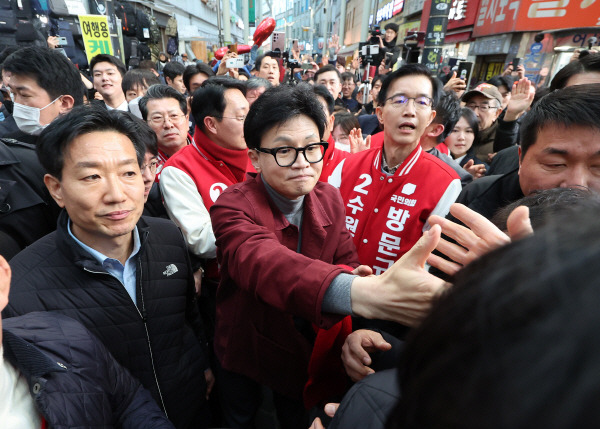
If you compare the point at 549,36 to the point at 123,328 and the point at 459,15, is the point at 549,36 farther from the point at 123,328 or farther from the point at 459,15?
the point at 123,328

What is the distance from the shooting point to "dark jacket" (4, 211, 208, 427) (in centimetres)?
133

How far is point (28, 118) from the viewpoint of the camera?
242cm

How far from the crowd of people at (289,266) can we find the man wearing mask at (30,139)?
11 millimetres

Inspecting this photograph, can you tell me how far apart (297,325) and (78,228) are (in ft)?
3.48

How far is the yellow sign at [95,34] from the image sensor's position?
16.2 ft

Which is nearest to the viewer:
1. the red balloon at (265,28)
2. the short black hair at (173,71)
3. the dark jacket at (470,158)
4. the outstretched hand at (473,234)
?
the outstretched hand at (473,234)

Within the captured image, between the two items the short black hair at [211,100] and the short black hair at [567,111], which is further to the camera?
the short black hair at [211,100]

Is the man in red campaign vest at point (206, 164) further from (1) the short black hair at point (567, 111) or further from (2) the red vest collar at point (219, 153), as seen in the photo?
(1) the short black hair at point (567, 111)

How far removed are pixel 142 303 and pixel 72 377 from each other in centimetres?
43

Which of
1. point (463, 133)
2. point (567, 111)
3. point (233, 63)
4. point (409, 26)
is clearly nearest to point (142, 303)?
point (567, 111)

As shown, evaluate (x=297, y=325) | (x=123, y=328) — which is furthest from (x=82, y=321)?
(x=297, y=325)

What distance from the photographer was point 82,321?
1344mm

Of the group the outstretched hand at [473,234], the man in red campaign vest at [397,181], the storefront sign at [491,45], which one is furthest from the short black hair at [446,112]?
the storefront sign at [491,45]

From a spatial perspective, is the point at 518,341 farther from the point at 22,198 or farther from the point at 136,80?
the point at 136,80
